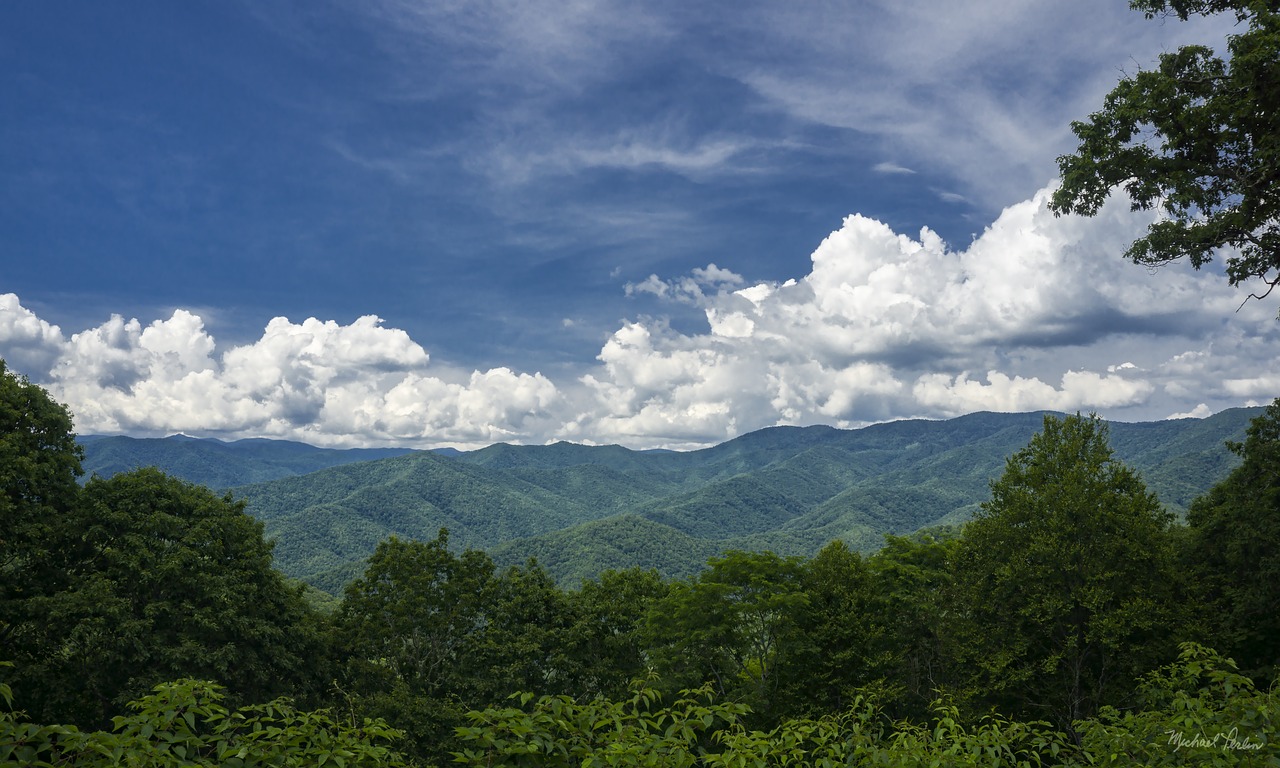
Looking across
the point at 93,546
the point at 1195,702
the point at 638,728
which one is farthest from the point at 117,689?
the point at 1195,702

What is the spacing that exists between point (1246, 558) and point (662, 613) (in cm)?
2655

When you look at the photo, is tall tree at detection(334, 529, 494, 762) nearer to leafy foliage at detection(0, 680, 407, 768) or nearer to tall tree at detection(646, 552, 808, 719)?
tall tree at detection(646, 552, 808, 719)

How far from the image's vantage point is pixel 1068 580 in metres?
29.0

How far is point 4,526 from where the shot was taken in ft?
84.0

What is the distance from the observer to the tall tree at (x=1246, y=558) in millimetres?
28922

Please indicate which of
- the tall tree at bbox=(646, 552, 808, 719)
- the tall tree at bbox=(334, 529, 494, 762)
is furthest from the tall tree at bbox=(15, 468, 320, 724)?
the tall tree at bbox=(646, 552, 808, 719)

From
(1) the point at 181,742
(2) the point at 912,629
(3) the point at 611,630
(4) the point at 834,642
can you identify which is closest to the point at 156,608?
(3) the point at 611,630

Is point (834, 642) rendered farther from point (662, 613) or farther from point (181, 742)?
point (181, 742)

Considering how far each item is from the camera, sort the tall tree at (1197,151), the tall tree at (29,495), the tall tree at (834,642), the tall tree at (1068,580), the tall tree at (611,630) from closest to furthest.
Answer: the tall tree at (1197,151)
the tall tree at (29,495)
the tall tree at (1068,580)
the tall tree at (834,642)
the tall tree at (611,630)

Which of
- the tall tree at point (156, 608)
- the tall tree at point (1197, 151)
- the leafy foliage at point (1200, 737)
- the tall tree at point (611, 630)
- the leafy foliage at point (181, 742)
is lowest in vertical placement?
the tall tree at point (611, 630)

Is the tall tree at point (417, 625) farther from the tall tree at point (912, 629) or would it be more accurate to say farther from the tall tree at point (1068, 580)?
the tall tree at point (1068, 580)

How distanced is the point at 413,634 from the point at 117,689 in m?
13.7

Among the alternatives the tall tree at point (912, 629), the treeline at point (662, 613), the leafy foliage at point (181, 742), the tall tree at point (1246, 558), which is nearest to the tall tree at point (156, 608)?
the treeline at point (662, 613)

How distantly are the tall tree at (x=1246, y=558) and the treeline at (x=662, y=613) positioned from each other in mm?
104
